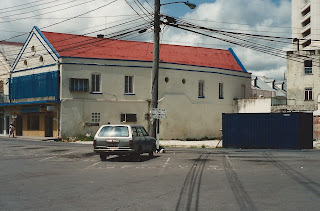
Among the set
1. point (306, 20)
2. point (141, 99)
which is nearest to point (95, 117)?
point (141, 99)

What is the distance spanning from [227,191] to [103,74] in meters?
28.2

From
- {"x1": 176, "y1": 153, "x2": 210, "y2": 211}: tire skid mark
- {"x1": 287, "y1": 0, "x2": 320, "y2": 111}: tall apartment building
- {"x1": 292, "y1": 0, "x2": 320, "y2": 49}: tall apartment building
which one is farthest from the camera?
{"x1": 292, "y1": 0, "x2": 320, "y2": 49}: tall apartment building

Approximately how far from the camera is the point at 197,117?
132ft

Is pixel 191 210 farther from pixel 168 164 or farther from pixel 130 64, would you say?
pixel 130 64

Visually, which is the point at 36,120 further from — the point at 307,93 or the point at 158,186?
the point at 158,186

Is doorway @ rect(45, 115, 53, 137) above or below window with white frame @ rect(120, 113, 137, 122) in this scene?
below

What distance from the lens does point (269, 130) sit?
Answer: 1067 inches

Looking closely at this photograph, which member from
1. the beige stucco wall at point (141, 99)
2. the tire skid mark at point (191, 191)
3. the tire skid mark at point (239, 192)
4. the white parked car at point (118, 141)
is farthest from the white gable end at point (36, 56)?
the tire skid mark at point (239, 192)

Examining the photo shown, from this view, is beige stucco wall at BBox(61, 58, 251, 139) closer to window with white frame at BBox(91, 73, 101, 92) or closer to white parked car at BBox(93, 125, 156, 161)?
window with white frame at BBox(91, 73, 101, 92)

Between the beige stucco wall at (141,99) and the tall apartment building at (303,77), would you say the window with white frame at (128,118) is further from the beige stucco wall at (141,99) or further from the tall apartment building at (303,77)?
the tall apartment building at (303,77)

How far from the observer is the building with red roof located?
36500mm

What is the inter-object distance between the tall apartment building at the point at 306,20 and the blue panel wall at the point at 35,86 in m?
58.0

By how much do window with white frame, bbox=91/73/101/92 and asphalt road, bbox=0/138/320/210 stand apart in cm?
2055

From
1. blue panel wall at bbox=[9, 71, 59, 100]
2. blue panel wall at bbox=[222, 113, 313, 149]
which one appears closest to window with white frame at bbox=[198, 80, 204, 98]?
blue panel wall at bbox=[222, 113, 313, 149]
